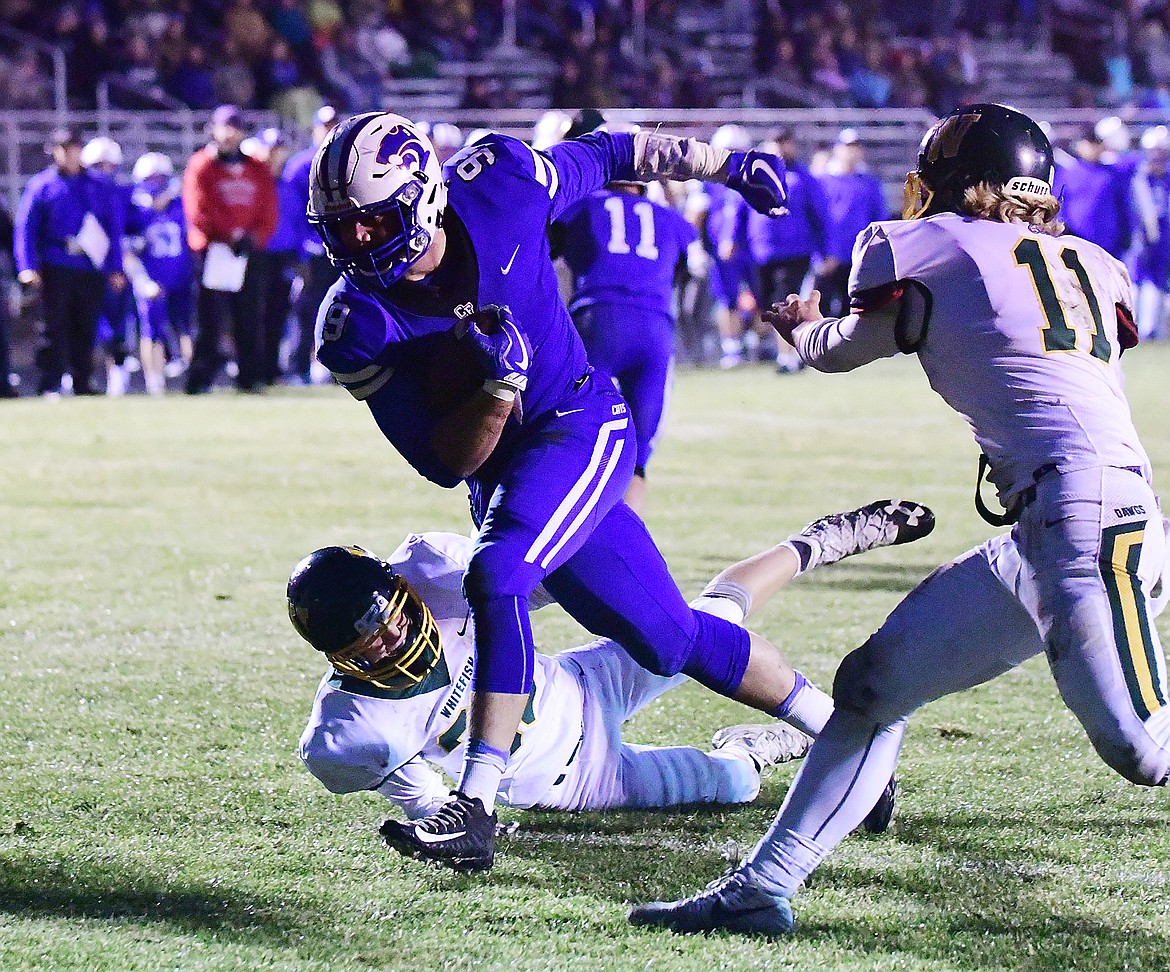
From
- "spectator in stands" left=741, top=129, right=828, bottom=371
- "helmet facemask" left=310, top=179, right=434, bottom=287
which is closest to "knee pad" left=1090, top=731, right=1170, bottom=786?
"helmet facemask" left=310, top=179, right=434, bottom=287

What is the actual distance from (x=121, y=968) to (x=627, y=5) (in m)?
23.0

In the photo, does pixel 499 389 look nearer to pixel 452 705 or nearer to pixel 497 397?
pixel 497 397

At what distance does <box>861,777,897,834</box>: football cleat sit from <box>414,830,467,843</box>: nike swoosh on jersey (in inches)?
43.0

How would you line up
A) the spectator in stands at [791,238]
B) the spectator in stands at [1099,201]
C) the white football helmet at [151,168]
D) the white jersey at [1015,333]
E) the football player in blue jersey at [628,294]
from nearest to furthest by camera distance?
the white jersey at [1015,333] → the football player in blue jersey at [628,294] → the spectator in stands at [791,238] → the white football helmet at [151,168] → the spectator in stands at [1099,201]

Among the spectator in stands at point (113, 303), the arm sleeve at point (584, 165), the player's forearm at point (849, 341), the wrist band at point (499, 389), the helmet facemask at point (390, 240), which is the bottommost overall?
the spectator in stands at point (113, 303)

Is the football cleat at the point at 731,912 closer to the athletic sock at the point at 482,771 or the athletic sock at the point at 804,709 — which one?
the athletic sock at the point at 482,771

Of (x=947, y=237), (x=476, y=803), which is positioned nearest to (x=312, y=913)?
(x=476, y=803)

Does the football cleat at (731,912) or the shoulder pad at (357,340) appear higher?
the shoulder pad at (357,340)

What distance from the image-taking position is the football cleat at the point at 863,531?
4.66m

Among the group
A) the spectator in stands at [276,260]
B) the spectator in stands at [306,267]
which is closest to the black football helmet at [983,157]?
the spectator in stands at [306,267]

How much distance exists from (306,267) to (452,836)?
1398 centimetres

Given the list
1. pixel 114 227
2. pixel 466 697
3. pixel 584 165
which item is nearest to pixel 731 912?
pixel 466 697

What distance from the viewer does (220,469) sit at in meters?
10.6

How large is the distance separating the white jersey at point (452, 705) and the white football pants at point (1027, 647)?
0.72 m
